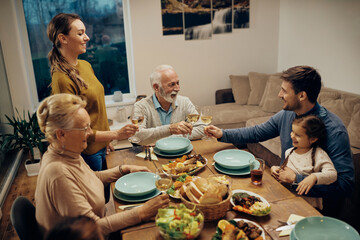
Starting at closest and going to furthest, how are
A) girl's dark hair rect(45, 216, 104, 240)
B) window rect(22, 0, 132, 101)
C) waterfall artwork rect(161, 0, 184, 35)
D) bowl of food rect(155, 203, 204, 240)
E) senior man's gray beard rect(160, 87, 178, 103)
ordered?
1. girl's dark hair rect(45, 216, 104, 240)
2. bowl of food rect(155, 203, 204, 240)
3. senior man's gray beard rect(160, 87, 178, 103)
4. window rect(22, 0, 132, 101)
5. waterfall artwork rect(161, 0, 184, 35)

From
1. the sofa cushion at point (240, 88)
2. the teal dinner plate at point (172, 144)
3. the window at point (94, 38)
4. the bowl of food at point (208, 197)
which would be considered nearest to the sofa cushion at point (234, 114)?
the sofa cushion at point (240, 88)

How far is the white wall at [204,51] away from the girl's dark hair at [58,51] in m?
2.38

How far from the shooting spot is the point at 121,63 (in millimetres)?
4598

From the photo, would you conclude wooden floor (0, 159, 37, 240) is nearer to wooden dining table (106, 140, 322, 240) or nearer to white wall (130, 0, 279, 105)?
wooden dining table (106, 140, 322, 240)

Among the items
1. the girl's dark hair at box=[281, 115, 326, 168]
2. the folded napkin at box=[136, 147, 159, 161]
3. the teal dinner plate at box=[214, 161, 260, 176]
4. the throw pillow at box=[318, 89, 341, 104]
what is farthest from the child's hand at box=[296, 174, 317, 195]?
the throw pillow at box=[318, 89, 341, 104]

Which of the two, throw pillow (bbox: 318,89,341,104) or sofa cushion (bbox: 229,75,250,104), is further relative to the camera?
sofa cushion (bbox: 229,75,250,104)

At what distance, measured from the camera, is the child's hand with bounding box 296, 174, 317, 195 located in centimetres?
157

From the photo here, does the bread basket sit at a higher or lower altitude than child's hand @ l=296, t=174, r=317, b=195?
higher

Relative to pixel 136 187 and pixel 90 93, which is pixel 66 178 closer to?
pixel 136 187

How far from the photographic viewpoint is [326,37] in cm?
397

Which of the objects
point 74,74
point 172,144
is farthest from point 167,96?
point 74,74

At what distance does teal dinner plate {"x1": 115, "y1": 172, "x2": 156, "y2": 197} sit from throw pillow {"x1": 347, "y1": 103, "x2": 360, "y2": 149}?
2.29m

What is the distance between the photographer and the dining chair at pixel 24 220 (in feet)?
3.90

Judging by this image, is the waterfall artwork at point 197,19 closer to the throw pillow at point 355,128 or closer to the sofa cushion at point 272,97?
the sofa cushion at point 272,97
